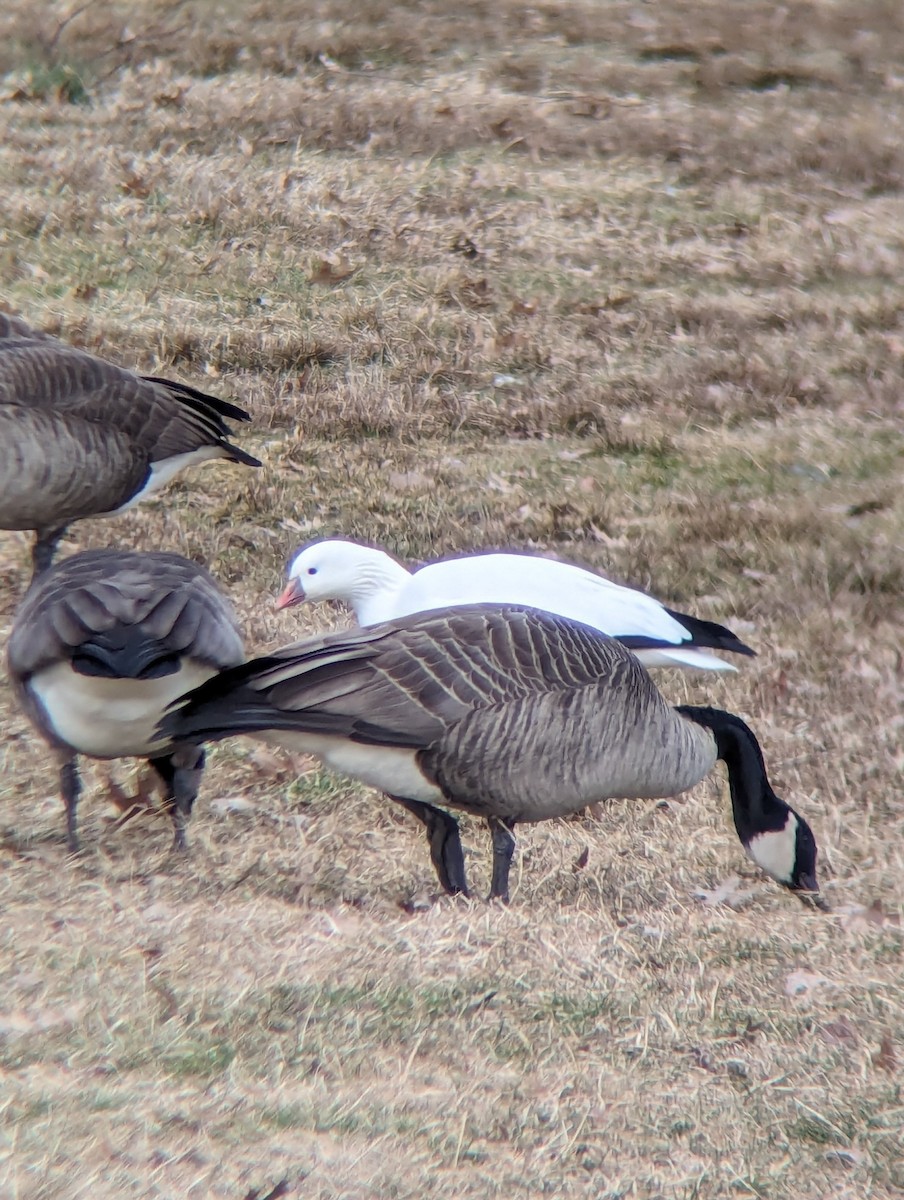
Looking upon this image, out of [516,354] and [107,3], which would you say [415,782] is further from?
[107,3]

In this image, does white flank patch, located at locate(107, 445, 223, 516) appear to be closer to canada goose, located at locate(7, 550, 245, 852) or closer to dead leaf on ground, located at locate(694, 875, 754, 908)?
canada goose, located at locate(7, 550, 245, 852)

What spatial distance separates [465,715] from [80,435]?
99.4 inches

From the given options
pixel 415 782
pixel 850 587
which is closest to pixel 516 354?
pixel 850 587

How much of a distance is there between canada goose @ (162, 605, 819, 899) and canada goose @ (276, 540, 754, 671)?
689 mm

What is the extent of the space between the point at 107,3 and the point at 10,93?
227cm

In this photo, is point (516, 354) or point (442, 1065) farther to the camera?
point (516, 354)

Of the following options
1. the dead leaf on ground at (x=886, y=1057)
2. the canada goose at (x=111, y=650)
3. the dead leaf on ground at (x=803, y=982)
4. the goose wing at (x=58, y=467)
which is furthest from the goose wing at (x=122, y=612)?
the dead leaf on ground at (x=886, y=1057)

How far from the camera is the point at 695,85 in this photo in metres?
14.6

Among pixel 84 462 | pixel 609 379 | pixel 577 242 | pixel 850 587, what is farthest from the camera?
pixel 577 242

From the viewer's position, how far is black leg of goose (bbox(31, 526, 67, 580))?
6000mm

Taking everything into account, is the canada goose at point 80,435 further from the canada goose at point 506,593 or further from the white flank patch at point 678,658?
the white flank patch at point 678,658

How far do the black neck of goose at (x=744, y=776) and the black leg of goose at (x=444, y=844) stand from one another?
3.23 feet

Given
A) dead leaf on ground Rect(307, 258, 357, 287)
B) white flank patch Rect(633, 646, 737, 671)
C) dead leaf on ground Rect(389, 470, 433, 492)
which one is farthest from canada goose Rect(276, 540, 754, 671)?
dead leaf on ground Rect(307, 258, 357, 287)

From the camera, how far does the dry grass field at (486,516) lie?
332 cm
